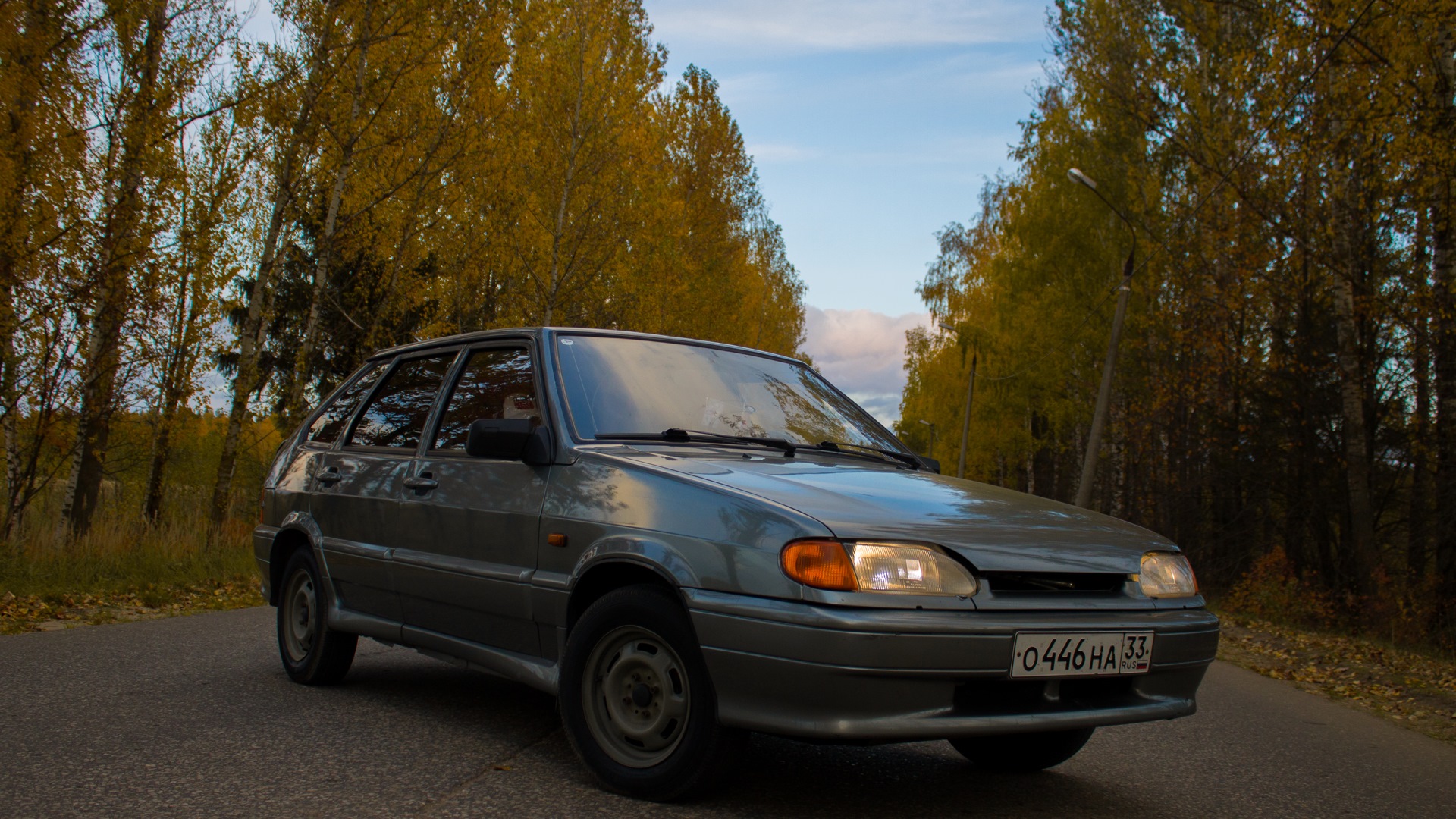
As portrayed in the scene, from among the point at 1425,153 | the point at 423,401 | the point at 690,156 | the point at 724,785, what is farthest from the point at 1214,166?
the point at 690,156

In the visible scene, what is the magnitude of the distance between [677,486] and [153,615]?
260 inches

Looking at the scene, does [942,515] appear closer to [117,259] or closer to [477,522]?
[477,522]

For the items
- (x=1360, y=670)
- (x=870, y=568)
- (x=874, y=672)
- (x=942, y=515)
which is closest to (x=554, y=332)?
(x=942, y=515)

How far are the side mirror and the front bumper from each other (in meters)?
1.00

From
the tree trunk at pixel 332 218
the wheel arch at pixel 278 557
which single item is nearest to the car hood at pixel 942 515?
the wheel arch at pixel 278 557

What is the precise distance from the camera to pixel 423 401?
5078mm

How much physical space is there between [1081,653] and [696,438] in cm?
156

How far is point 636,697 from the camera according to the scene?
11.4 ft

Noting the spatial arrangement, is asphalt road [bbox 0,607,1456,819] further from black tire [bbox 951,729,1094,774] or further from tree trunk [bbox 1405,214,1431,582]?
tree trunk [bbox 1405,214,1431,582]

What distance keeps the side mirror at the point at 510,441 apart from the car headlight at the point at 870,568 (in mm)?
1252

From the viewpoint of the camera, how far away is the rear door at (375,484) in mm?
4887

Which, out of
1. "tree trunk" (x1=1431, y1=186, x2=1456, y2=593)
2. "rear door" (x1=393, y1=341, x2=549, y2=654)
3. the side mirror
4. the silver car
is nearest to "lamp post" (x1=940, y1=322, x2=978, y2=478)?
"tree trunk" (x1=1431, y1=186, x2=1456, y2=593)

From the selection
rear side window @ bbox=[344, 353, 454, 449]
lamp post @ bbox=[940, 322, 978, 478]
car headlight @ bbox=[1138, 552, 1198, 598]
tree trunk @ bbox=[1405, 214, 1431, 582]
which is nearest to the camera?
car headlight @ bbox=[1138, 552, 1198, 598]

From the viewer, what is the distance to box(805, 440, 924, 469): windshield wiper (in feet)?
14.7
